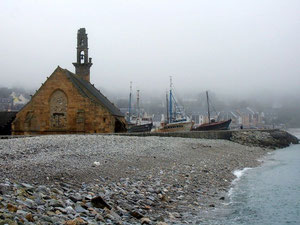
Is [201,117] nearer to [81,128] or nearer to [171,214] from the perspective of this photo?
[81,128]

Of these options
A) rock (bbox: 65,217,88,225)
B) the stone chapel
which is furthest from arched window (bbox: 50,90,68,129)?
rock (bbox: 65,217,88,225)

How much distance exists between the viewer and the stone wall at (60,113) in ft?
101

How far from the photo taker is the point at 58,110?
31750 mm

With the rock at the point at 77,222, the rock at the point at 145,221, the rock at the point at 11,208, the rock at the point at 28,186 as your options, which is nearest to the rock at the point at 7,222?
the rock at the point at 11,208

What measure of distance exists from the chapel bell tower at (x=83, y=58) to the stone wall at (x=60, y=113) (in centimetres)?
1065

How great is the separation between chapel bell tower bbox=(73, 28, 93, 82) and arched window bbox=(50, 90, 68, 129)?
11216 millimetres

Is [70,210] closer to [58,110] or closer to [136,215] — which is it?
[136,215]

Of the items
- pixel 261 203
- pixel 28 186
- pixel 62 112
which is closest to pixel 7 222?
pixel 28 186

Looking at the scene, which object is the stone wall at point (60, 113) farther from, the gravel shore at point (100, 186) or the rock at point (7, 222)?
the rock at point (7, 222)

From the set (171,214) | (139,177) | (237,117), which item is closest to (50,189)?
(171,214)

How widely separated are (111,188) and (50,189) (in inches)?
77.5

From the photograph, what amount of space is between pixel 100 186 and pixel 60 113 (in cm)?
2314

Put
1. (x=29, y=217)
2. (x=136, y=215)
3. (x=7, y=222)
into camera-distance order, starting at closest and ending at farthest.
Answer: (x=7, y=222) → (x=29, y=217) → (x=136, y=215)

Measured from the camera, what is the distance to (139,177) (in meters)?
11.8
